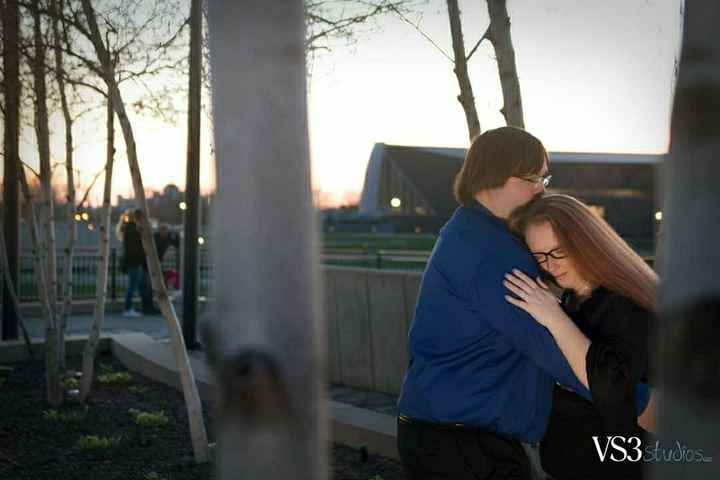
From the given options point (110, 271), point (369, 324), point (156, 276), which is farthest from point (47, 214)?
point (110, 271)

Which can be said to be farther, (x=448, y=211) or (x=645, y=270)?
(x=448, y=211)

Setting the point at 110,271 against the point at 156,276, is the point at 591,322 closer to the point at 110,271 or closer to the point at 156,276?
the point at 156,276

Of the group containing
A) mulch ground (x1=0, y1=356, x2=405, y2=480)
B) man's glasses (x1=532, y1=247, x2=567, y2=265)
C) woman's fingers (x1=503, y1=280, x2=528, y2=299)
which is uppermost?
man's glasses (x1=532, y1=247, x2=567, y2=265)

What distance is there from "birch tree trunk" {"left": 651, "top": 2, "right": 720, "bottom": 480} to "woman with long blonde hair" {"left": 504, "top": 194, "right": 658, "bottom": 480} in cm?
131

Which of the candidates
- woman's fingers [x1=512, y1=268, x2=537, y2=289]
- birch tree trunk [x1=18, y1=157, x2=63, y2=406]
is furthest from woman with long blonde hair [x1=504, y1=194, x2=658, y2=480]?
birch tree trunk [x1=18, y1=157, x2=63, y2=406]

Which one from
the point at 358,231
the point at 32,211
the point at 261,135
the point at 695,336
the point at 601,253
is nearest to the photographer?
the point at 695,336

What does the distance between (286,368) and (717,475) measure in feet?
1.66

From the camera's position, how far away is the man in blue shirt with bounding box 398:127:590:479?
2363mm

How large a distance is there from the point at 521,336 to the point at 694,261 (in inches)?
53.0

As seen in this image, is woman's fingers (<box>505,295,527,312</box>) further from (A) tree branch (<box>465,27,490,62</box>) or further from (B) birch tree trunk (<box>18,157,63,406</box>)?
(B) birch tree trunk (<box>18,157,63,406</box>)

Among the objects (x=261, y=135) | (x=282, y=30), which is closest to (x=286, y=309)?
(x=261, y=135)

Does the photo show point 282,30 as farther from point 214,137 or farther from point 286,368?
point 286,368

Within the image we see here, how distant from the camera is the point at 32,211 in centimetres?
855

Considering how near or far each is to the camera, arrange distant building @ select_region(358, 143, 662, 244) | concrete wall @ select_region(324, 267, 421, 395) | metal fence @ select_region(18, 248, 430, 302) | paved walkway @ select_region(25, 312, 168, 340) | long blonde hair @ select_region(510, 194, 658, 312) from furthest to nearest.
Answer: distant building @ select_region(358, 143, 662, 244) → metal fence @ select_region(18, 248, 430, 302) → paved walkway @ select_region(25, 312, 168, 340) → concrete wall @ select_region(324, 267, 421, 395) → long blonde hair @ select_region(510, 194, 658, 312)
